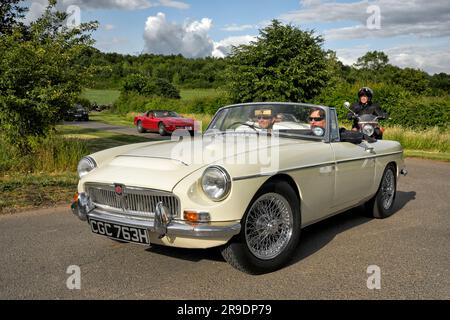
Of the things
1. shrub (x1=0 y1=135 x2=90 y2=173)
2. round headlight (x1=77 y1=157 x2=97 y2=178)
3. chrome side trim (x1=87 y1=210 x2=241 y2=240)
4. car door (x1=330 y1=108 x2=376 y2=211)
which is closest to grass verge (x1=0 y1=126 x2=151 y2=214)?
shrub (x1=0 y1=135 x2=90 y2=173)

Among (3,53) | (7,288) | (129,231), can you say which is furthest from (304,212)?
(3,53)

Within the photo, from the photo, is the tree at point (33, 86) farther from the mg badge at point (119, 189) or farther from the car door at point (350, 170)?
the car door at point (350, 170)

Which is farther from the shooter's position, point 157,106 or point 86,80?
point 157,106

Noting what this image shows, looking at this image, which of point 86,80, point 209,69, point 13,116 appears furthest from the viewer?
point 209,69

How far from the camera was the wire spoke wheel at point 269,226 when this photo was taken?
3.59 metres

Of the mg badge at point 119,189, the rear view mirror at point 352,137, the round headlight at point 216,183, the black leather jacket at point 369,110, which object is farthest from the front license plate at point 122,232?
the black leather jacket at point 369,110

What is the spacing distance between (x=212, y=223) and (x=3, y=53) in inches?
280

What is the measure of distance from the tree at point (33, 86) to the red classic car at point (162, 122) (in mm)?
11670

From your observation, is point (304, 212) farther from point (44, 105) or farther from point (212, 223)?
point (44, 105)

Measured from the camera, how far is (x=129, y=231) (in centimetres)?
347

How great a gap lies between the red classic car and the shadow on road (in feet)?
52.2

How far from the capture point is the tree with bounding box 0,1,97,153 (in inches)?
324

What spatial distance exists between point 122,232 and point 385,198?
3748 millimetres

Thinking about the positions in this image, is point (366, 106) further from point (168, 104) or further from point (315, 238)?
point (168, 104)
